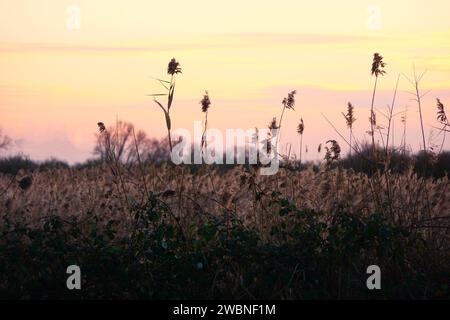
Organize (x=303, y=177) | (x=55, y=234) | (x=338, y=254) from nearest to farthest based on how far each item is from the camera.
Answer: (x=338, y=254) → (x=55, y=234) → (x=303, y=177)

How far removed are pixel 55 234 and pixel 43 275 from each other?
34.7 inches

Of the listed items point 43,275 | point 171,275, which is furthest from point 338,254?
point 43,275

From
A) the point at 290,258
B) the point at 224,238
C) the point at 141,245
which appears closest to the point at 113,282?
the point at 141,245

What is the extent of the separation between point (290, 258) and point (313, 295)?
16.2 inches

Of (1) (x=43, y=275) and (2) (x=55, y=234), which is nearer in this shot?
(1) (x=43, y=275)

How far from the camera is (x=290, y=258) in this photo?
7.80 meters

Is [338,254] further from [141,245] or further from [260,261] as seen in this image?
[141,245]

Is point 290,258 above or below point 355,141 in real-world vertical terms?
below

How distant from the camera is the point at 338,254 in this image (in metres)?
7.84
